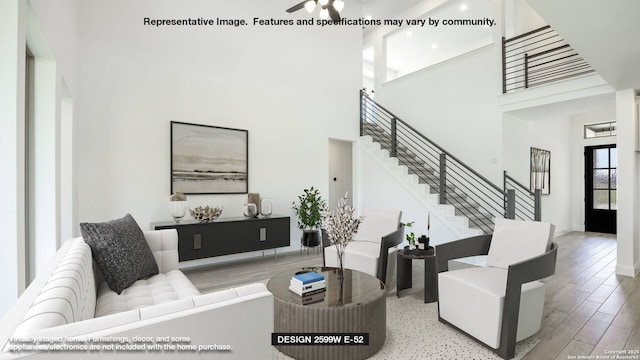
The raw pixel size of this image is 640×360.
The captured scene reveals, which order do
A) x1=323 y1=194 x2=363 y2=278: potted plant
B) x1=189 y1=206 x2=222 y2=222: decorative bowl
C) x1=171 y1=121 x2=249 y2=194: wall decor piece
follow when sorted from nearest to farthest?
x1=323 y1=194 x2=363 y2=278: potted plant → x1=189 y1=206 x2=222 y2=222: decorative bowl → x1=171 y1=121 x2=249 y2=194: wall decor piece

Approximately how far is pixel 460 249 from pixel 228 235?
293 centimetres

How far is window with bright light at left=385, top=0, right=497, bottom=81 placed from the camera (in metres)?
6.79

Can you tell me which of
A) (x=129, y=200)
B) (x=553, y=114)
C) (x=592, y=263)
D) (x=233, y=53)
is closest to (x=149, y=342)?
(x=129, y=200)

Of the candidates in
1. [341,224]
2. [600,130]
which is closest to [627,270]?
[341,224]

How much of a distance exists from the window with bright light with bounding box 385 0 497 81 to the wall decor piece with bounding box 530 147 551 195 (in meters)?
2.74

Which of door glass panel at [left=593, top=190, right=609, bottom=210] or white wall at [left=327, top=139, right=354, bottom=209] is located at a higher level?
white wall at [left=327, top=139, right=354, bottom=209]

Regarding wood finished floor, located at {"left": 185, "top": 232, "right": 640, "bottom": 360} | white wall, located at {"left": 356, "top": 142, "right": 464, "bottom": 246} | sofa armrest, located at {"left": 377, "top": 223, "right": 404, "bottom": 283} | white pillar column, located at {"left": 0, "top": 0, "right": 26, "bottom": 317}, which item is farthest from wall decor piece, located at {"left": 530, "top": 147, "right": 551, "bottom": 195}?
white pillar column, located at {"left": 0, "top": 0, "right": 26, "bottom": 317}

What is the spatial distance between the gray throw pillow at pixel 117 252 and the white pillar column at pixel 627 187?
18.0 feet

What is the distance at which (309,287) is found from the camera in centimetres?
228

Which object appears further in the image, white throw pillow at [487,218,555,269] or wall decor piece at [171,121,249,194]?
wall decor piece at [171,121,249,194]

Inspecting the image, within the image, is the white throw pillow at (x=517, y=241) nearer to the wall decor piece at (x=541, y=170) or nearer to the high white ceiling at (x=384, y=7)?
the wall decor piece at (x=541, y=170)

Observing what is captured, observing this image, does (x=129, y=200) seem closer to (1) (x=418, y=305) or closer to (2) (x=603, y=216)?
(1) (x=418, y=305)

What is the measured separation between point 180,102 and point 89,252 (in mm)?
2970

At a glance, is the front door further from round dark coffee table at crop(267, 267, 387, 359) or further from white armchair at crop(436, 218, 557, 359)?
round dark coffee table at crop(267, 267, 387, 359)
